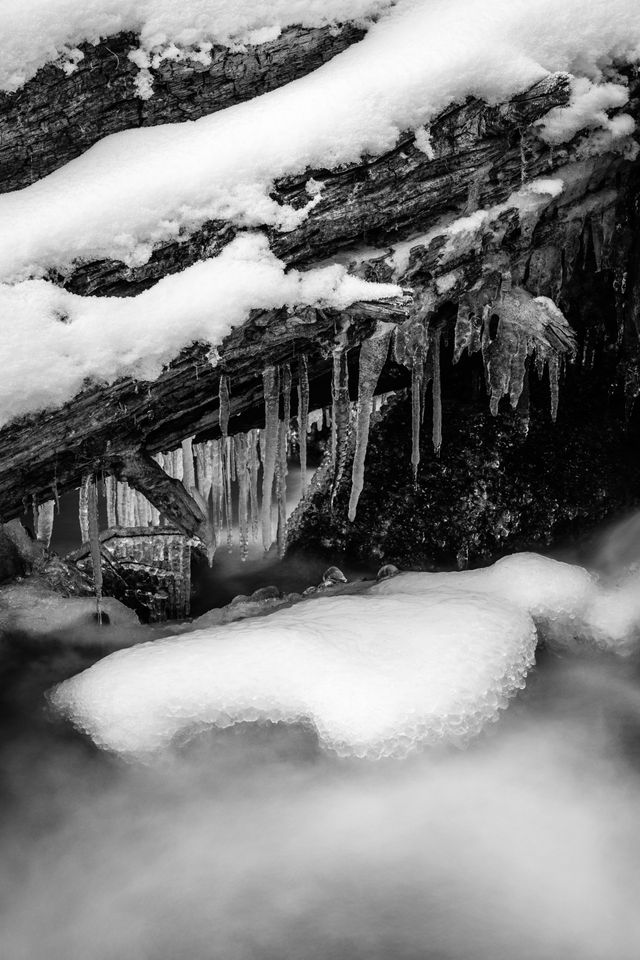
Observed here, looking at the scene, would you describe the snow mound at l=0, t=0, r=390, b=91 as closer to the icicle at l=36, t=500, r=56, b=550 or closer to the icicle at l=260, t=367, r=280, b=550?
the icicle at l=260, t=367, r=280, b=550

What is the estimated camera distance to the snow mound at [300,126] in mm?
3961

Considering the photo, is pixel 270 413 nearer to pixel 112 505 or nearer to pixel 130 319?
pixel 130 319

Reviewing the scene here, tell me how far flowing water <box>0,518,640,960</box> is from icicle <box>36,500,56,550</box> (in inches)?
53.9

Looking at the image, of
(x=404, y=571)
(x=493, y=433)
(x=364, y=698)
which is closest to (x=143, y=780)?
(x=364, y=698)

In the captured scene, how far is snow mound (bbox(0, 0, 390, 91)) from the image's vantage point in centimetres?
404

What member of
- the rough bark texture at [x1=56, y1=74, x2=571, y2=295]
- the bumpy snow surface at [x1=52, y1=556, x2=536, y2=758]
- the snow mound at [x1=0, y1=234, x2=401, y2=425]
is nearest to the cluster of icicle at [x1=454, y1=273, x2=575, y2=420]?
the rough bark texture at [x1=56, y1=74, x2=571, y2=295]

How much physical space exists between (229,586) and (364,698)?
7.80ft

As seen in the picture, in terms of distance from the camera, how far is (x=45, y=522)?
19.2ft

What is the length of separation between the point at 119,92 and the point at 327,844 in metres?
4.05

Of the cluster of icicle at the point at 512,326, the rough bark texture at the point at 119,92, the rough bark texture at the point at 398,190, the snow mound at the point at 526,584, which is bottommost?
the snow mound at the point at 526,584

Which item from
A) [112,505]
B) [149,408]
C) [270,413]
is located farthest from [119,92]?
[112,505]

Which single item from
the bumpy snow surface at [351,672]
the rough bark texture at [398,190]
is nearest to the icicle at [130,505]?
the bumpy snow surface at [351,672]

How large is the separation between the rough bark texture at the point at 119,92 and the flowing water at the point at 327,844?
322 cm

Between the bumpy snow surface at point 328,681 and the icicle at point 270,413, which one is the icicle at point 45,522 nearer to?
the bumpy snow surface at point 328,681
